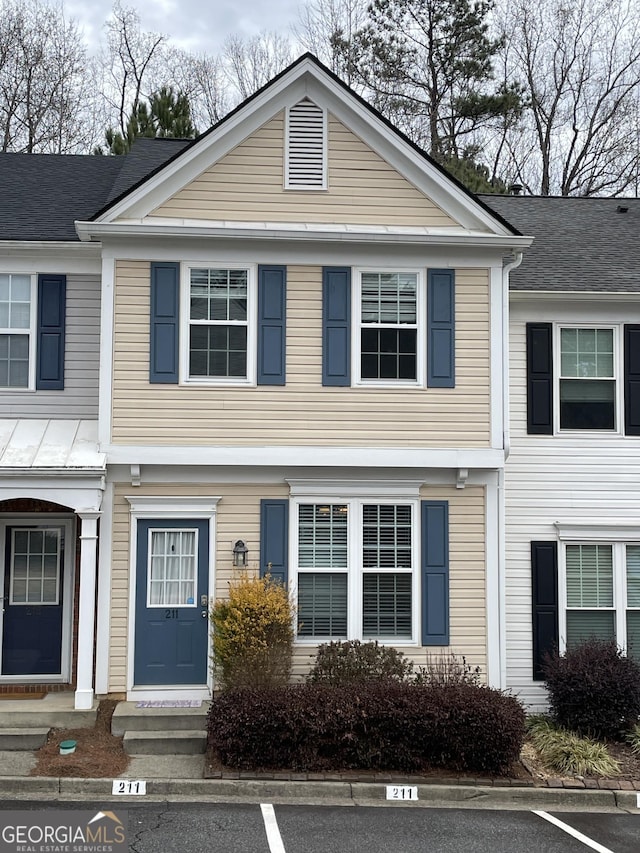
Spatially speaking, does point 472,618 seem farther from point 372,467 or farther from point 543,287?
point 543,287

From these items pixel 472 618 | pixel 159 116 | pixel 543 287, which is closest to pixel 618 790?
pixel 472 618

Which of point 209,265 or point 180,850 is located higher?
point 209,265

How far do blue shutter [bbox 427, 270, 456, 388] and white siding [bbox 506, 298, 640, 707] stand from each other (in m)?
1.37

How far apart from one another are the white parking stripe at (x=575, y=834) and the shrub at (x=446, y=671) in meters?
1.82

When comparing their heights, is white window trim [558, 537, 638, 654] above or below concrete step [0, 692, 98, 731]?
above

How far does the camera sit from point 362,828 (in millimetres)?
7602

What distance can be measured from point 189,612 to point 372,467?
2.86 meters

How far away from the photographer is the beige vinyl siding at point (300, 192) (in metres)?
10.8

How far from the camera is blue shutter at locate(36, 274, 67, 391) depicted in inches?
440

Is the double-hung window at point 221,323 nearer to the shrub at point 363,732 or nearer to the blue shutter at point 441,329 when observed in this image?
the blue shutter at point 441,329

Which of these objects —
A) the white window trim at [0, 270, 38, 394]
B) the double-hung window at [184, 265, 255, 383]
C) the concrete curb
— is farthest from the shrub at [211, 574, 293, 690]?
the white window trim at [0, 270, 38, 394]

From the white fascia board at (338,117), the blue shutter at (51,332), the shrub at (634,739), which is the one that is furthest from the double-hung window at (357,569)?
the white fascia board at (338,117)

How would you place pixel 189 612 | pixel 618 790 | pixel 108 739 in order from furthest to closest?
pixel 189 612, pixel 108 739, pixel 618 790

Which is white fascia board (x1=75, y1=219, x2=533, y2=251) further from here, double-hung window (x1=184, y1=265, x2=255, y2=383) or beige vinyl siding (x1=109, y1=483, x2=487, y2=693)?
beige vinyl siding (x1=109, y1=483, x2=487, y2=693)
